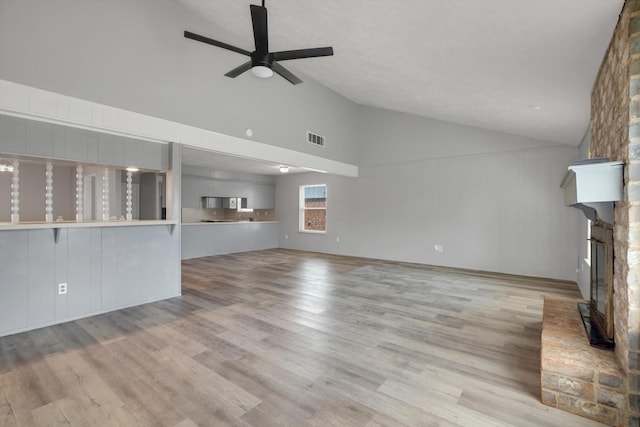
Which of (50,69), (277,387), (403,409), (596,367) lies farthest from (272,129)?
(596,367)

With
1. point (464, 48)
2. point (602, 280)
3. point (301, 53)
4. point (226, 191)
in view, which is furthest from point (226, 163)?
point (602, 280)

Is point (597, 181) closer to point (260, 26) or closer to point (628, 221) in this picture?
point (628, 221)

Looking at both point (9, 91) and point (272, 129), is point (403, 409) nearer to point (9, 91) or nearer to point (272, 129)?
point (9, 91)

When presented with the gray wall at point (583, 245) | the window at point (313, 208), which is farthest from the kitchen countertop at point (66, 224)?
the gray wall at point (583, 245)

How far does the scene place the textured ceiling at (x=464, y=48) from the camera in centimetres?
213

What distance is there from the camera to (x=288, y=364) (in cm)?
246

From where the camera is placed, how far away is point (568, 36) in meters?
2.13

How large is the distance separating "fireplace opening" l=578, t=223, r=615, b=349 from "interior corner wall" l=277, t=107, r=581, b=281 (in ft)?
10.5

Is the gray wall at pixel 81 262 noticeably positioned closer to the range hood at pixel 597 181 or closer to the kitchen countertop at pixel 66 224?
the kitchen countertop at pixel 66 224

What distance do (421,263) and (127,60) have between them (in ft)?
22.3

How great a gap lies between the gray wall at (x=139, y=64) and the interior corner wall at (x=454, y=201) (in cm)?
308

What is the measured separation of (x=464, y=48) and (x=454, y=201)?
431cm

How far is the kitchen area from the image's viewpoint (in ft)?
25.9

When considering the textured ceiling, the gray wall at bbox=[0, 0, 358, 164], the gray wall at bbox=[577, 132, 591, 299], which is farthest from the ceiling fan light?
the gray wall at bbox=[577, 132, 591, 299]
